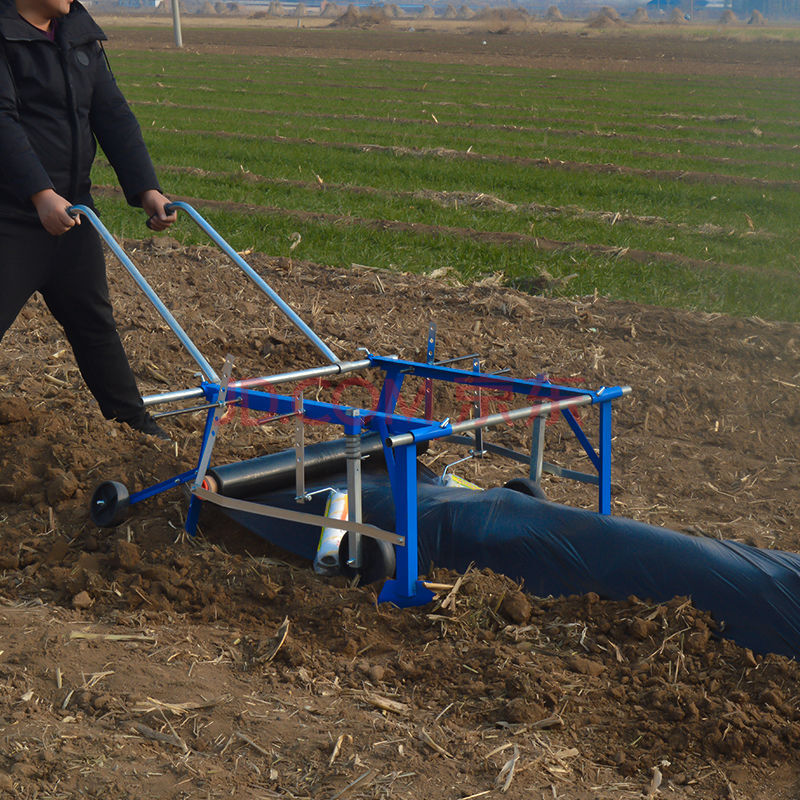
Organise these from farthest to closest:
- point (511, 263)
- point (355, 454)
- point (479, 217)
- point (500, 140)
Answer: point (500, 140), point (479, 217), point (511, 263), point (355, 454)

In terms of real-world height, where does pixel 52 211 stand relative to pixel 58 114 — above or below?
below

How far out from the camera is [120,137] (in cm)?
440

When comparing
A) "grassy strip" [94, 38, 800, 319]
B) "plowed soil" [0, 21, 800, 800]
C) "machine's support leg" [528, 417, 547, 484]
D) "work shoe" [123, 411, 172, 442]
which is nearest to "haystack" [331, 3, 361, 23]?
"grassy strip" [94, 38, 800, 319]

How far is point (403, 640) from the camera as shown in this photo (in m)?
3.35

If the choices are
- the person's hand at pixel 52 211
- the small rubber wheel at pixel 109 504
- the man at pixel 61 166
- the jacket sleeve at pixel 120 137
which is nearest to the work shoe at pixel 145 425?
the man at pixel 61 166

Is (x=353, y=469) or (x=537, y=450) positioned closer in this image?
(x=353, y=469)

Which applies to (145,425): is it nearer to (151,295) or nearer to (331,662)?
(151,295)

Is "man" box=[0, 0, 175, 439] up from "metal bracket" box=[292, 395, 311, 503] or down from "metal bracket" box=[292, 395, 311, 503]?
up

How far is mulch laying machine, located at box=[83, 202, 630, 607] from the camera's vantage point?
3.38m

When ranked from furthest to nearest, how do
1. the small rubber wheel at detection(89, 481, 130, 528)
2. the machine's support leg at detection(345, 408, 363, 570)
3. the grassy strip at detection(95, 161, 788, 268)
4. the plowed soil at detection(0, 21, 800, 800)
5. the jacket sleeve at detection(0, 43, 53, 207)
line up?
the grassy strip at detection(95, 161, 788, 268)
the small rubber wheel at detection(89, 481, 130, 528)
the jacket sleeve at detection(0, 43, 53, 207)
the machine's support leg at detection(345, 408, 363, 570)
the plowed soil at detection(0, 21, 800, 800)

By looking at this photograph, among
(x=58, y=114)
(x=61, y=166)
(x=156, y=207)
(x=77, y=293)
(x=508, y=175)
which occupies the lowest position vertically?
(x=508, y=175)

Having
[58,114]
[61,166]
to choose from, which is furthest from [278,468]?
[58,114]

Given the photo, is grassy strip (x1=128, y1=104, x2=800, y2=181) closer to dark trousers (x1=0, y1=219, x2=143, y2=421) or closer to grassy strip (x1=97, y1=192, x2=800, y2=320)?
grassy strip (x1=97, y1=192, x2=800, y2=320)

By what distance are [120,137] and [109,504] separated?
151 cm
